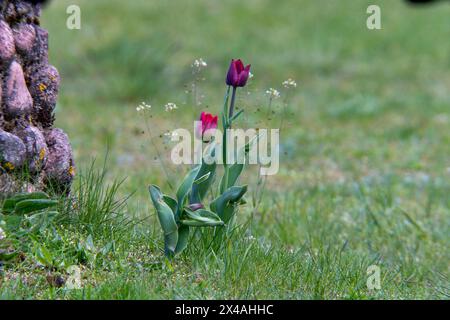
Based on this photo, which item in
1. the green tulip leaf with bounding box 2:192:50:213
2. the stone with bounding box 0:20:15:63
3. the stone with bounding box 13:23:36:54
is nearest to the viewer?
the green tulip leaf with bounding box 2:192:50:213

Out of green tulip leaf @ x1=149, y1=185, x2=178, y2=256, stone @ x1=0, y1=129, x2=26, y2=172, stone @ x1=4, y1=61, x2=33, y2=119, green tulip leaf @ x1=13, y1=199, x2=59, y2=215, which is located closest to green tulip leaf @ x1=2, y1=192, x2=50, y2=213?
green tulip leaf @ x1=13, y1=199, x2=59, y2=215

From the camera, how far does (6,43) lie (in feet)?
12.8

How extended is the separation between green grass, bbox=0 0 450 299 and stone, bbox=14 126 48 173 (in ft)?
0.81

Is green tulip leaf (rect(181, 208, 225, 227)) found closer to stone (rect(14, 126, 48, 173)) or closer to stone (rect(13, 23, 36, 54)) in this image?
stone (rect(14, 126, 48, 173))

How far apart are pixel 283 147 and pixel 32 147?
4403 mm

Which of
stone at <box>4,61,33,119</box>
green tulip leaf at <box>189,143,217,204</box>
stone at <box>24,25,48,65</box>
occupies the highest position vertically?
stone at <box>24,25,48,65</box>

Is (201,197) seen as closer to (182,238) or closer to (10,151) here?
(182,238)

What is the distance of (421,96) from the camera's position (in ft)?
32.0

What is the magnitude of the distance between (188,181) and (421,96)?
6.60 metres

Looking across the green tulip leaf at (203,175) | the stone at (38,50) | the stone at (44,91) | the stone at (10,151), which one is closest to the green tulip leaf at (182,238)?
the green tulip leaf at (203,175)

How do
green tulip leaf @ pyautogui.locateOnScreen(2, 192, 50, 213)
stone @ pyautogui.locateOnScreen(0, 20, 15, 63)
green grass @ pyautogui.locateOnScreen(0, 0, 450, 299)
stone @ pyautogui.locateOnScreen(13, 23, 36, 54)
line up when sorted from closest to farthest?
green grass @ pyautogui.locateOnScreen(0, 0, 450, 299) < green tulip leaf @ pyautogui.locateOnScreen(2, 192, 50, 213) < stone @ pyautogui.locateOnScreen(0, 20, 15, 63) < stone @ pyautogui.locateOnScreen(13, 23, 36, 54)

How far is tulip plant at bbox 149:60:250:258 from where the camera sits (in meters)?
3.68

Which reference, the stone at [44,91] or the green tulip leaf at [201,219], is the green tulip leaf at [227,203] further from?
the stone at [44,91]
